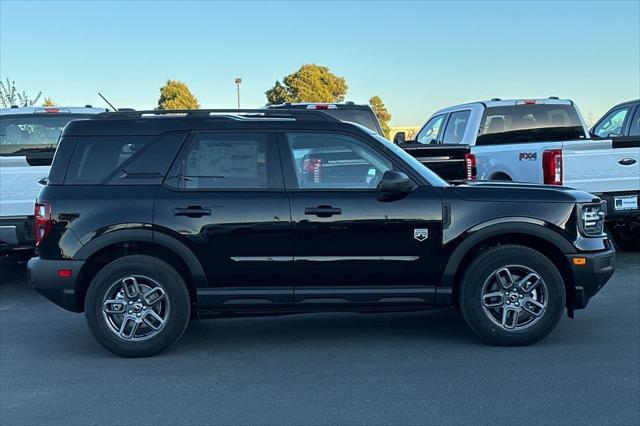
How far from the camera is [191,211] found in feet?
16.5

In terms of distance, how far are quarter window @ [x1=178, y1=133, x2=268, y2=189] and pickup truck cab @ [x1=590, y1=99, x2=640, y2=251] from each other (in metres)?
4.88

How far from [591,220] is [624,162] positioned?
10.4 feet

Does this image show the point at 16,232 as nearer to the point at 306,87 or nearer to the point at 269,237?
the point at 269,237

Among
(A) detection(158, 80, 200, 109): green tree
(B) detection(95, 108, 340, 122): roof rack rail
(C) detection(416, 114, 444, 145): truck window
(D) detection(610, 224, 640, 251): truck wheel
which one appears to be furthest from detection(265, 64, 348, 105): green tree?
(B) detection(95, 108, 340, 122): roof rack rail

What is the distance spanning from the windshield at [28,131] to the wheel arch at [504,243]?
217 inches

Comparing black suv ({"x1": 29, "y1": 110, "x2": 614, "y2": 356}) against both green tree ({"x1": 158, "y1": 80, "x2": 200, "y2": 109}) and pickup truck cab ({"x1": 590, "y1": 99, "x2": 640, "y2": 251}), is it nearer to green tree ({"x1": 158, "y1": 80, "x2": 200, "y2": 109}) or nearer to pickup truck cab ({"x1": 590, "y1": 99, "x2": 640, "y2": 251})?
pickup truck cab ({"x1": 590, "y1": 99, "x2": 640, "y2": 251})

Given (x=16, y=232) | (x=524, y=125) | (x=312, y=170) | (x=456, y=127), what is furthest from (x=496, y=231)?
(x=456, y=127)

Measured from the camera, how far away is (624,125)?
10.2m

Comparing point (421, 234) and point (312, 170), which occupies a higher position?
point (312, 170)

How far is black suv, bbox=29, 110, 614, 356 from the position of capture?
5.03 m

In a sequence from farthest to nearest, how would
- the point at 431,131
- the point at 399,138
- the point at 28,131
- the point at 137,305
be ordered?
the point at 431,131
the point at 399,138
the point at 28,131
the point at 137,305

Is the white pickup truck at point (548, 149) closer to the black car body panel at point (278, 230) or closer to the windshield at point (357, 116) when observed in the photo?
the windshield at point (357, 116)

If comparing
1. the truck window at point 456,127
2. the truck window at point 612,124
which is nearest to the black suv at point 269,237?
the truck window at point 456,127

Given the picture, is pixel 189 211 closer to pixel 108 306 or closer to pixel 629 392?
pixel 108 306
